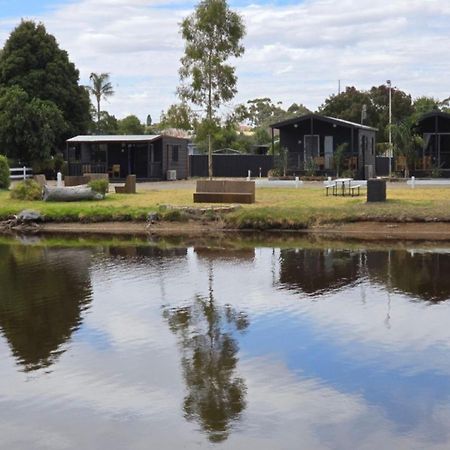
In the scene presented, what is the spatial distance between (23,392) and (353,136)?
39.3m

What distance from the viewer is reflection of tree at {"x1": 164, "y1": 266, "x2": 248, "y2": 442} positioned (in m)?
10.1

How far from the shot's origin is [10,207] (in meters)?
32.6

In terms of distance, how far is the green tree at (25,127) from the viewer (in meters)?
51.5

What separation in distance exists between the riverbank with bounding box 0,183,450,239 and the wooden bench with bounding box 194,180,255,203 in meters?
0.56

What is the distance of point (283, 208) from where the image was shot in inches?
1190

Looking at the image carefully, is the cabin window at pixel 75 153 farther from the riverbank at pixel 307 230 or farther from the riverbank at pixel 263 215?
the riverbank at pixel 307 230

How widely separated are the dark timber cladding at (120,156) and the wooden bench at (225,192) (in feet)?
50.5

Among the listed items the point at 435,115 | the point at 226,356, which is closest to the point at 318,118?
the point at 435,115

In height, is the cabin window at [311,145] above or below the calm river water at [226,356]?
above

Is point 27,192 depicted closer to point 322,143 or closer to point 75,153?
point 75,153

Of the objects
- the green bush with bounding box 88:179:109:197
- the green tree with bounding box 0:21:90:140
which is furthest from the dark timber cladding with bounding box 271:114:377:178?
the green bush with bounding box 88:179:109:197

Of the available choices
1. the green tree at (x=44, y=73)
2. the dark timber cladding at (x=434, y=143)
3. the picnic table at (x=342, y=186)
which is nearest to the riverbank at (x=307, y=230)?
the picnic table at (x=342, y=186)

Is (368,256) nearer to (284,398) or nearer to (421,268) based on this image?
(421,268)

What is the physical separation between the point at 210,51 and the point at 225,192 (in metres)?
8.93
